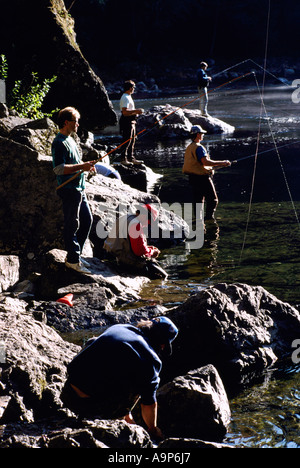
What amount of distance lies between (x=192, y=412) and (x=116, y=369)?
948mm

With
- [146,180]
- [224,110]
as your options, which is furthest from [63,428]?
[224,110]

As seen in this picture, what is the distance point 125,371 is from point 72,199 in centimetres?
336

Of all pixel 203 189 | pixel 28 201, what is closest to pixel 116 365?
pixel 28 201

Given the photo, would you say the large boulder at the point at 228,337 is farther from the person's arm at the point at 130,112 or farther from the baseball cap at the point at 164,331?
the person's arm at the point at 130,112

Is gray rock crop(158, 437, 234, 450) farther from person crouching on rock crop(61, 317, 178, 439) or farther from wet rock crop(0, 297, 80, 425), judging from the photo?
wet rock crop(0, 297, 80, 425)

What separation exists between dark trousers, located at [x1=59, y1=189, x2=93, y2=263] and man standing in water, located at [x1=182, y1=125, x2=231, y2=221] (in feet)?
9.89

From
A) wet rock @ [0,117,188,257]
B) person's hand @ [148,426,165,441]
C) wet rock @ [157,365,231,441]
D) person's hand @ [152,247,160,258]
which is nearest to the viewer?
person's hand @ [148,426,165,441]

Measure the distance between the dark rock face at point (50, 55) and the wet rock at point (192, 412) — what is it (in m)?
9.55

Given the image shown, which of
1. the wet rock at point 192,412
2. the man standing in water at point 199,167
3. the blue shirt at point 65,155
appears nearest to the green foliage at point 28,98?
the man standing in water at point 199,167

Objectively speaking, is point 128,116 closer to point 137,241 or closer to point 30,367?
point 137,241

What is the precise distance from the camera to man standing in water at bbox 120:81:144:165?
13.2 m

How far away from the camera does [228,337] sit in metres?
5.92

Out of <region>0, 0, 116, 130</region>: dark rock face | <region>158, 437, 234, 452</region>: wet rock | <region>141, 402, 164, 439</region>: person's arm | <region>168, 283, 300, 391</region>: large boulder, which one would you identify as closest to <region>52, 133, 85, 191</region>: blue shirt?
<region>168, 283, 300, 391</region>: large boulder

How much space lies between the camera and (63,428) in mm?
4270
